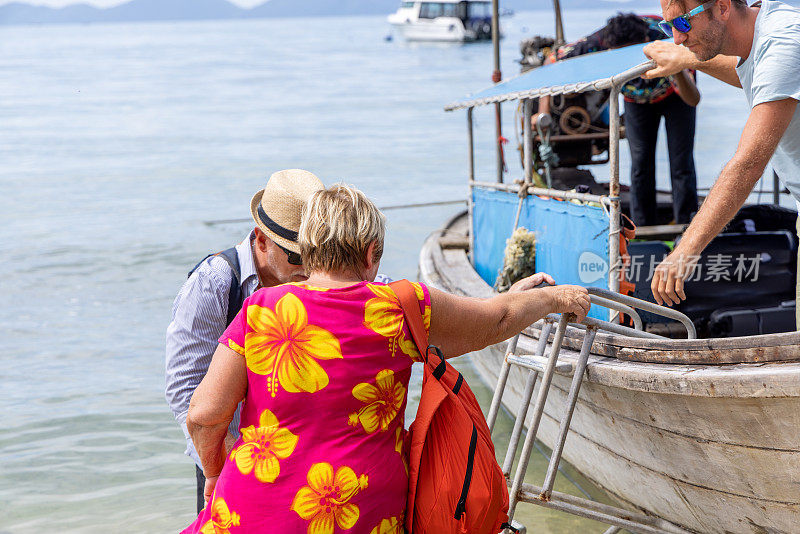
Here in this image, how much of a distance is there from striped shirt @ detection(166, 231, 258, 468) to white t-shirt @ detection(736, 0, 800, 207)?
1.75 metres

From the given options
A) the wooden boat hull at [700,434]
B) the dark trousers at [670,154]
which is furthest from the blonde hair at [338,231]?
the dark trousers at [670,154]

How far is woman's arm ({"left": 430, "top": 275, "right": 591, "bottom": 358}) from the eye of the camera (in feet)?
7.11

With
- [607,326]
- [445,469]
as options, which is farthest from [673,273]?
[445,469]

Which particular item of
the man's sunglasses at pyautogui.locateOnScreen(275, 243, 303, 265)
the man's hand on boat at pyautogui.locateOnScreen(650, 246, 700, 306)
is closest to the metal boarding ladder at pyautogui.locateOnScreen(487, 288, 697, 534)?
the man's hand on boat at pyautogui.locateOnScreen(650, 246, 700, 306)

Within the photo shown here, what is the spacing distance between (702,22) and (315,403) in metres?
1.82

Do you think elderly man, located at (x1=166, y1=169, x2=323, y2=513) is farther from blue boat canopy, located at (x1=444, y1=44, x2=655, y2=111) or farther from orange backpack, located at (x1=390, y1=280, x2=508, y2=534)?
blue boat canopy, located at (x1=444, y1=44, x2=655, y2=111)

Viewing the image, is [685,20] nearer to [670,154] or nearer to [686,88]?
[686,88]

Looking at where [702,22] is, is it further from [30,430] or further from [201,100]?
[201,100]

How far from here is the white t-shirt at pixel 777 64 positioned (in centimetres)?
269

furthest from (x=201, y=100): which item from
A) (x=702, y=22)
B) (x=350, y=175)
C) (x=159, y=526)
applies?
(x=702, y=22)

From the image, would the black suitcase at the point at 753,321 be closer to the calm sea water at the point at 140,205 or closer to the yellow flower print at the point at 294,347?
the calm sea water at the point at 140,205

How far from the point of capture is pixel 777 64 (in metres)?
2.70

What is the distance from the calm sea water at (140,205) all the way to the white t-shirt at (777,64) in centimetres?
284

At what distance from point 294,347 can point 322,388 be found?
0.12 m
